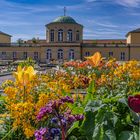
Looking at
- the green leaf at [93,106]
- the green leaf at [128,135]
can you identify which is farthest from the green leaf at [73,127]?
the green leaf at [128,135]

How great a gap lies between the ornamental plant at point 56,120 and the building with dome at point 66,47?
69.6 m

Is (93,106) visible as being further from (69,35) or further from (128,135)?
(69,35)

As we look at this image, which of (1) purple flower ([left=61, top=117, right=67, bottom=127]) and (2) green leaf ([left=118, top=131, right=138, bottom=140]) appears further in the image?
(1) purple flower ([left=61, top=117, right=67, bottom=127])

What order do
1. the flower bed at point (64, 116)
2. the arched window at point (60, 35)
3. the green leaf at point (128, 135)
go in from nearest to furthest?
the green leaf at point (128, 135), the flower bed at point (64, 116), the arched window at point (60, 35)

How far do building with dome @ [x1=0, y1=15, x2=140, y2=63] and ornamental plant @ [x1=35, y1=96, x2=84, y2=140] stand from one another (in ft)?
228

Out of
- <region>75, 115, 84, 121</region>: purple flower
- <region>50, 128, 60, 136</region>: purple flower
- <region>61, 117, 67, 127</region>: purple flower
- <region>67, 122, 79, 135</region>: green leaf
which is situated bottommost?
<region>50, 128, 60, 136</region>: purple flower

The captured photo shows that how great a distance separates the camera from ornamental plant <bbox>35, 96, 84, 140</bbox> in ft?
12.9

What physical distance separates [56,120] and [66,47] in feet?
233

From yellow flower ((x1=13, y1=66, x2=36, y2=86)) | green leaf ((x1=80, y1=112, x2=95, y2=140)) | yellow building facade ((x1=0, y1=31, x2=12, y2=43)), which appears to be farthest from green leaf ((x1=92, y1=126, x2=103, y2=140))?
yellow building facade ((x1=0, y1=31, x2=12, y2=43))

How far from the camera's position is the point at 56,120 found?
4242 mm

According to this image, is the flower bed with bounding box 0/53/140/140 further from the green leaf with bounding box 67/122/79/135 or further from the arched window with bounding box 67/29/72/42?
the arched window with bounding box 67/29/72/42

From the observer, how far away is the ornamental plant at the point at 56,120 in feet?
12.9

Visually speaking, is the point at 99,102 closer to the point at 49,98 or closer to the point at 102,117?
the point at 102,117

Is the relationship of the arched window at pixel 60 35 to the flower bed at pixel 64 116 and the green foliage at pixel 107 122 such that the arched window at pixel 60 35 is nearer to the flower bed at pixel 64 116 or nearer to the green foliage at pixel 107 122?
the flower bed at pixel 64 116
